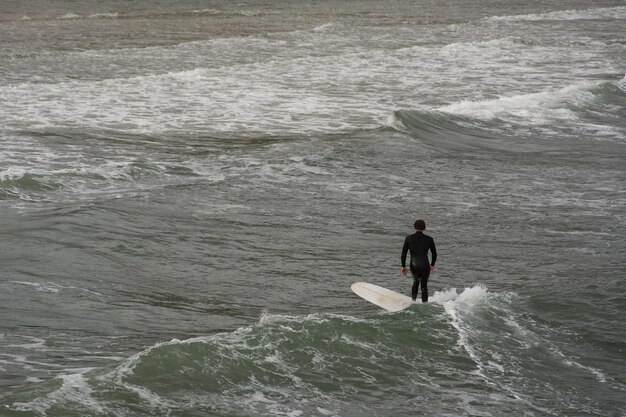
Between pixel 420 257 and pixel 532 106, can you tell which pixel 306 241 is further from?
pixel 532 106

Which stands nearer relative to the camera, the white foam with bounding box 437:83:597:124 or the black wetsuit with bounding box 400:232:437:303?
the black wetsuit with bounding box 400:232:437:303

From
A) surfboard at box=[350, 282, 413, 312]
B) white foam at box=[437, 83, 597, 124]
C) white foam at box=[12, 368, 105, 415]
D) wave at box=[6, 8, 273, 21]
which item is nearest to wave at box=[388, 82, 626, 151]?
white foam at box=[437, 83, 597, 124]

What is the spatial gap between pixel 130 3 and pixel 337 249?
5530 centimetres

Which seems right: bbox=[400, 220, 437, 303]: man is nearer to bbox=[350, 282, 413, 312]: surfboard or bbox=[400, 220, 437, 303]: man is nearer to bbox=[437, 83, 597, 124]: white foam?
bbox=[350, 282, 413, 312]: surfboard

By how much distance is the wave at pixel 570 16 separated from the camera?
202 feet

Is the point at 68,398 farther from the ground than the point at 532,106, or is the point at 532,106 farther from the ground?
the point at 532,106

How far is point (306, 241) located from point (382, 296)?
3219mm

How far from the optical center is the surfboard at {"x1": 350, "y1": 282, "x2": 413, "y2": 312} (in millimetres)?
13645

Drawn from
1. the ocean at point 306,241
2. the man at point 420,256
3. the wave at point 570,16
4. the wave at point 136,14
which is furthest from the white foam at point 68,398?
the wave at point 570,16

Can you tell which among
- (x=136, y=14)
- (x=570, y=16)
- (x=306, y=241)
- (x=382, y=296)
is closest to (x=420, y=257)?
(x=382, y=296)

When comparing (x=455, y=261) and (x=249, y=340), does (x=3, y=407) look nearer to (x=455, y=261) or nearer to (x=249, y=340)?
(x=249, y=340)

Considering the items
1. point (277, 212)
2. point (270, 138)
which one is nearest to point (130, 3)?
point (270, 138)

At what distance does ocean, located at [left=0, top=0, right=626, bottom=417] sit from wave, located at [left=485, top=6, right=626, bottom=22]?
2433 centimetres

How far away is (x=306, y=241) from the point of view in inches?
663
